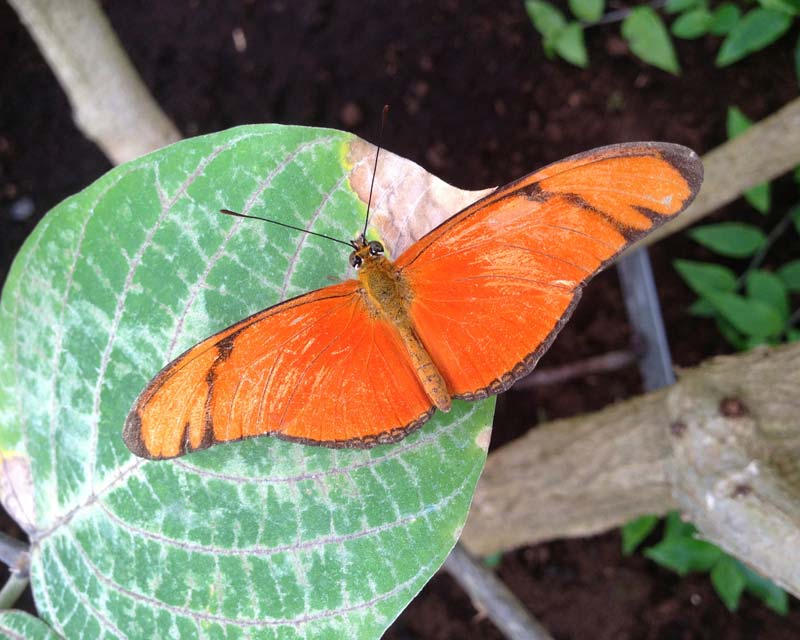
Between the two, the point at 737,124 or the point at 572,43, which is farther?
the point at 572,43

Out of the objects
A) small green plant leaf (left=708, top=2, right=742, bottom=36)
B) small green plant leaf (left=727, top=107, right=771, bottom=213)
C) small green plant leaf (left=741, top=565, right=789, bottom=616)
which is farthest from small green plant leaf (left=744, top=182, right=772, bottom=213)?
small green plant leaf (left=741, top=565, right=789, bottom=616)

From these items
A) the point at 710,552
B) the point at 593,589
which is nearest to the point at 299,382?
the point at 710,552

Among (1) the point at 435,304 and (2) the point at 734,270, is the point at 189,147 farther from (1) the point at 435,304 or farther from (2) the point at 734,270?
(2) the point at 734,270

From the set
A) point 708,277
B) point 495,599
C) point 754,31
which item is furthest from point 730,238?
point 495,599

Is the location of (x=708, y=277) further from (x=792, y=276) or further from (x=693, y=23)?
(x=693, y=23)

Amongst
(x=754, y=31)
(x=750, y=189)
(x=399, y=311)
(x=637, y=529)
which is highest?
(x=399, y=311)

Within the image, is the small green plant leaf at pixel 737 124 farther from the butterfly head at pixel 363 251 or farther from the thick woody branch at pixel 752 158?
the butterfly head at pixel 363 251

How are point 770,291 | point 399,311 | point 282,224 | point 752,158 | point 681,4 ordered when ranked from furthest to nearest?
point 681,4 < point 770,291 < point 752,158 < point 399,311 < point 282,224

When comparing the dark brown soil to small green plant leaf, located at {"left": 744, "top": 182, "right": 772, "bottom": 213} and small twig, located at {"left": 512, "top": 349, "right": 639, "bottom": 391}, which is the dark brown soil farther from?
small green plant leaf, located at {"left": 744, "top": 182, "right": 772, "bottom": 213}
